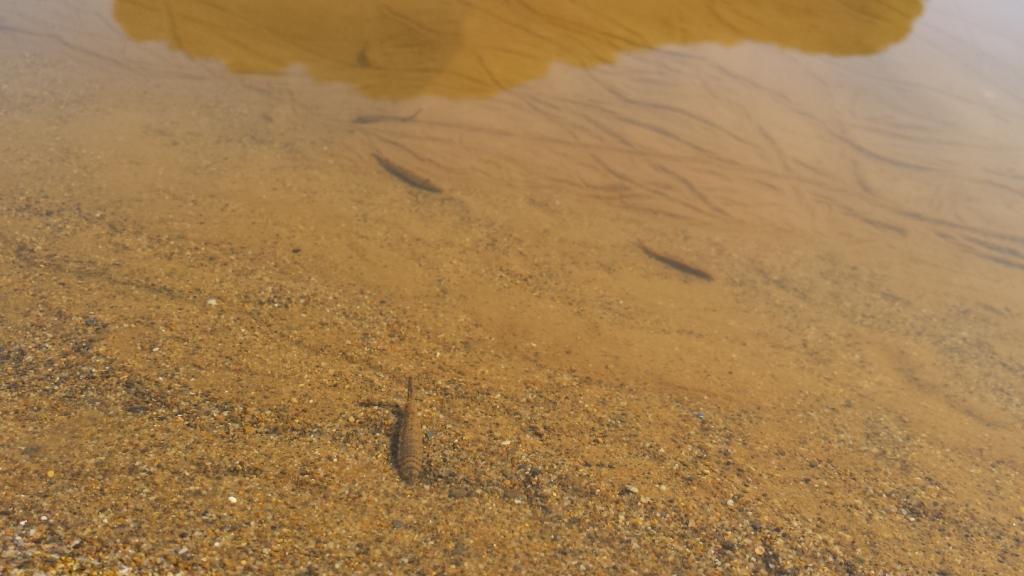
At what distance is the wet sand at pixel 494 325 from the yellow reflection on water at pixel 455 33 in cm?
32

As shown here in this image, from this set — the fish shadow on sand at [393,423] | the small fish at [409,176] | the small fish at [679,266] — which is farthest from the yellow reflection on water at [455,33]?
the fish shadow on sand at [393,423]

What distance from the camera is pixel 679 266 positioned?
4473mm

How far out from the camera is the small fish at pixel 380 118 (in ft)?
18.1

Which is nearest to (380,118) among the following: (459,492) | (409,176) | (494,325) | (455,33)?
(409,176)

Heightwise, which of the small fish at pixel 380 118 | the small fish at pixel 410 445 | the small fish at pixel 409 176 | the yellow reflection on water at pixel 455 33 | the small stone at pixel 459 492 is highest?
the yellow reflection on water at pixel 455 33

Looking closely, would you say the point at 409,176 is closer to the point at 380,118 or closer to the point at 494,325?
the point at 380,118

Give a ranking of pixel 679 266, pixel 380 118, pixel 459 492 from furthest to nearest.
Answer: pixel 380 118 < pixel 679 266 < pixel 459 492

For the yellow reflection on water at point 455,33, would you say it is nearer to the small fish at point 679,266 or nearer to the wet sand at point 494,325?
the wet sand at point 494,325

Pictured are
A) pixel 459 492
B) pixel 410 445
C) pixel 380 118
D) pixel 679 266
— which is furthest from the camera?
pixel 380 118

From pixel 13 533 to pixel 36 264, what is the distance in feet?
6.47

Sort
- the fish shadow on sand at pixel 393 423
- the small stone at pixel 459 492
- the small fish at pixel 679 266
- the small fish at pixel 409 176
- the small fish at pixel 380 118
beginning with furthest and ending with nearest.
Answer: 1. the small fish at pixel 380 118
2. the small fish at pixel 409 176
3. the small fish at pixel 679 266
4. the fish shadow on sand at pixel 393 423
5. the small stone at pixel 459 492

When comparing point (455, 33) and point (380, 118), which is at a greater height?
point (455, 33)

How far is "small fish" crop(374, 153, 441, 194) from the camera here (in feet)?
15.8

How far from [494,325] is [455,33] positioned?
4.48m
